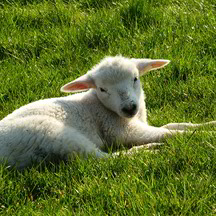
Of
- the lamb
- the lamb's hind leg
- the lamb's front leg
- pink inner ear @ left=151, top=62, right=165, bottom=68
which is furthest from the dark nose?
pink inner ear @ left=151, top=62, right=165, bottom=68

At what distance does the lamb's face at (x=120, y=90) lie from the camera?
515cm

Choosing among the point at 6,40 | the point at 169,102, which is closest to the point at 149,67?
the point at 169,102

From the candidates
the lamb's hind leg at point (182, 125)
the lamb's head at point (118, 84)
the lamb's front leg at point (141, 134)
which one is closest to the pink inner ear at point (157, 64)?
the lamb's head at point (118, 84)

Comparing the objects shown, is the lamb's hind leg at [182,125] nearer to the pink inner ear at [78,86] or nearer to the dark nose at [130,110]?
the dark nose at [130,110]

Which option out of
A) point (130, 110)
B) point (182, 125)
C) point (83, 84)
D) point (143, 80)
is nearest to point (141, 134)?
point (130, 110)

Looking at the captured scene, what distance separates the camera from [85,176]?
406cm

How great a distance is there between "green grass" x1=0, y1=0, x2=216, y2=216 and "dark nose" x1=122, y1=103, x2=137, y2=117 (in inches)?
20.4

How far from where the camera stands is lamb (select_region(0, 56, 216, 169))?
455cm

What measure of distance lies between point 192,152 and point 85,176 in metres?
0.79

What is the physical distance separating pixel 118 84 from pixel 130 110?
0.33m

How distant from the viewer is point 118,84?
5.32m

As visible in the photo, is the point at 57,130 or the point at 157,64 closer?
the point at 57,130

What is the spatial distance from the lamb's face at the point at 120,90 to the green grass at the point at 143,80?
1.62 feet

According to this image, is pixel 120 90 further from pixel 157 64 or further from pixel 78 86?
pixel 157 64
